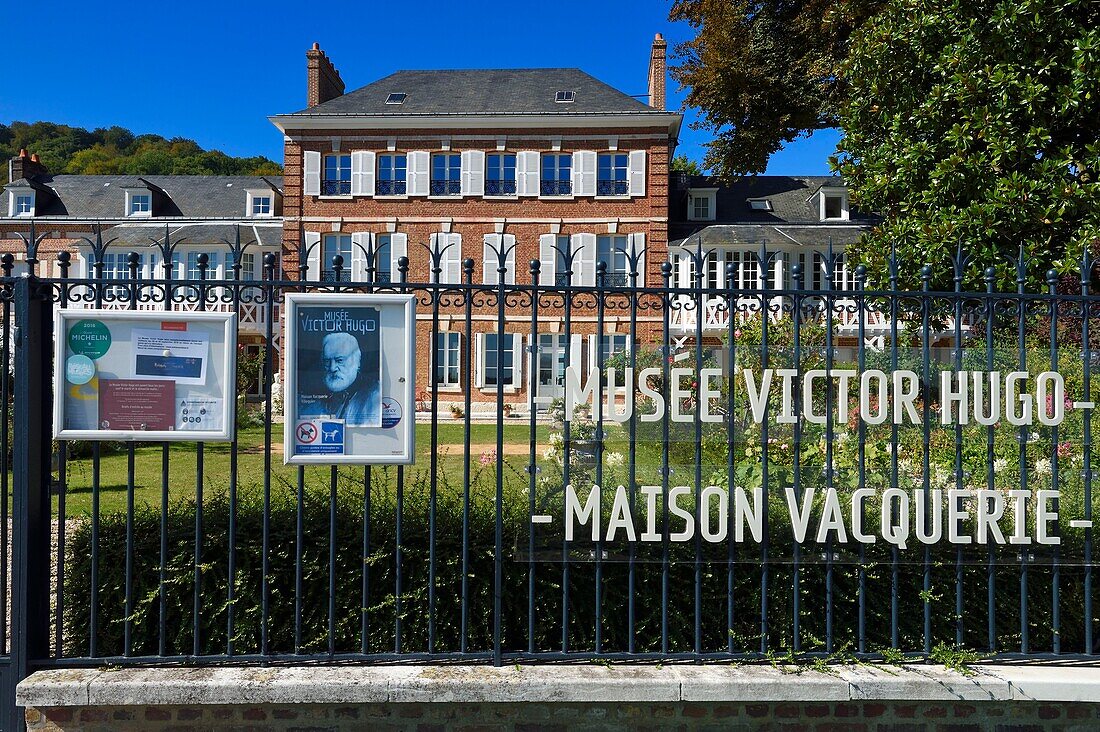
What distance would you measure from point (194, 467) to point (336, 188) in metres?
16.2

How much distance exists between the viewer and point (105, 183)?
33812mm

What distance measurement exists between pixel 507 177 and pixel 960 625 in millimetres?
23565

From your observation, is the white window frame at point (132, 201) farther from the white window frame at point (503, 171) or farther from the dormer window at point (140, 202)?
the white window frame at point (503, 171)

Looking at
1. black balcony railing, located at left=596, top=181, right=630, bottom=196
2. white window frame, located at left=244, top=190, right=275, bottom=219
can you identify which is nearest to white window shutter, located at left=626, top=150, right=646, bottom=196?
black balcony railing, located at left=596, top=181, right=630, bottom=196

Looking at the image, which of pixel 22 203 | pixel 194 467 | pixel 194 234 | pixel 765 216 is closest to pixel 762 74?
pixel 194 467

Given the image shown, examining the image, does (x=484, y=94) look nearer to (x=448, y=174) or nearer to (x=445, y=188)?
(x=448, y=174)

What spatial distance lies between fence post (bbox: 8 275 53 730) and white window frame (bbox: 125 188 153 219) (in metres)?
31.1

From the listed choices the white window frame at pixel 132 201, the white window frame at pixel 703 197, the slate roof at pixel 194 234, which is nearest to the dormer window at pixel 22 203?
the white window frame at pixel 132 201

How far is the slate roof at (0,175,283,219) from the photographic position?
3234cm

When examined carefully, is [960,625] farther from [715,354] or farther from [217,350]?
[217,350]

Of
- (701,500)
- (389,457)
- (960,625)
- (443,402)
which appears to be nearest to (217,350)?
(389,457)

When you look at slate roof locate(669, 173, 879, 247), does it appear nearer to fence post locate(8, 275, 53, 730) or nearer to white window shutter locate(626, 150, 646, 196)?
white window shutter locate(626, 150, 646, 196)

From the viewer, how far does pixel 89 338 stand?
12.3 feet

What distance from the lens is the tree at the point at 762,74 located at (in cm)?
1388
